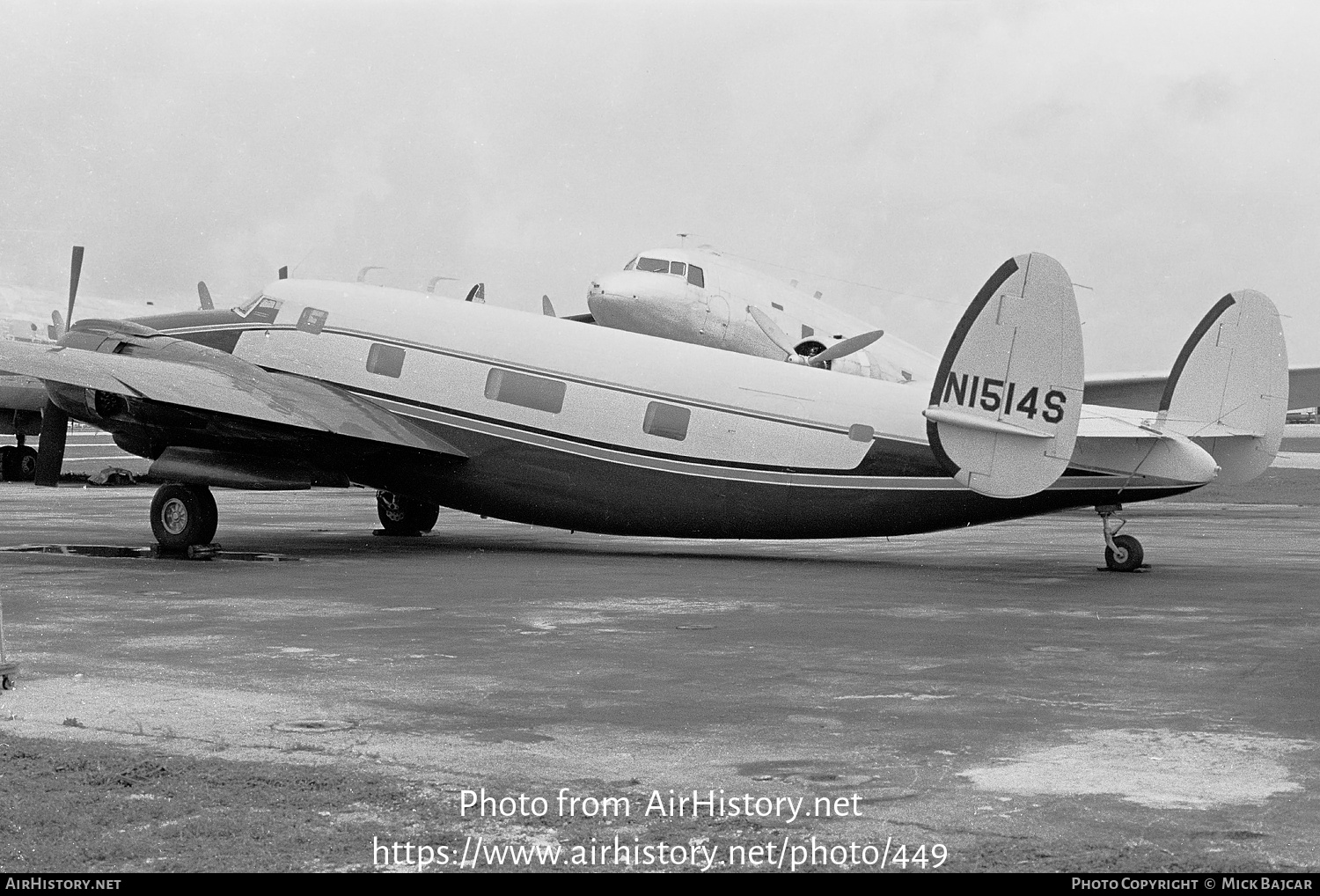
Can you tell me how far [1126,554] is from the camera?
17.0 m

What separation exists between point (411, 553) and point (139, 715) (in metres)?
11.0

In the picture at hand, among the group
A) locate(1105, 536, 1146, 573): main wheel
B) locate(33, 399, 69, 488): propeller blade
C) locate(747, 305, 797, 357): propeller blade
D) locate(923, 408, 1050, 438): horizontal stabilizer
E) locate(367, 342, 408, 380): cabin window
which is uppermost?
locate(747, 305, 797, 357): propeller blade

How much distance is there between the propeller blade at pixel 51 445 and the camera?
1928 cm

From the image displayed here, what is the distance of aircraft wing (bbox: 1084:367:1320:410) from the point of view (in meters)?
33.8

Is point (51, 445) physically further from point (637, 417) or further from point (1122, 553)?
point (1122, 553)

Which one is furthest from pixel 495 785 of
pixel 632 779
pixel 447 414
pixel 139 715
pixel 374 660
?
pixel 447 414

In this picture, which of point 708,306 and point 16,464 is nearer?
→ point 708,306

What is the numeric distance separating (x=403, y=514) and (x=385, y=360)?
3755 millimetres

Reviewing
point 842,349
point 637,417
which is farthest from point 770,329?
point 637,417

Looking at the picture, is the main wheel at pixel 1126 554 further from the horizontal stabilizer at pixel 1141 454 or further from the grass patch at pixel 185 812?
the grass patch at pixel 185 812

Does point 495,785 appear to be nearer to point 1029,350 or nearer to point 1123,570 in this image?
point 1029,350

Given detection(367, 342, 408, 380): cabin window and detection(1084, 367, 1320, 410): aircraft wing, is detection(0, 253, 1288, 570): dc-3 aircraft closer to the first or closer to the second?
detection(367, 342, 408, 380): cabin window

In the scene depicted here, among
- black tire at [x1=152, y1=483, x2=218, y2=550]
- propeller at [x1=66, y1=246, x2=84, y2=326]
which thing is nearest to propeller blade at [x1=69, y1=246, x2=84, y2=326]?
propeller at [x1=66, y1=246, x2=84, y2=326]

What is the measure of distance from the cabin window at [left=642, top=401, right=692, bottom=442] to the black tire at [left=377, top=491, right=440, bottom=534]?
5.64m
